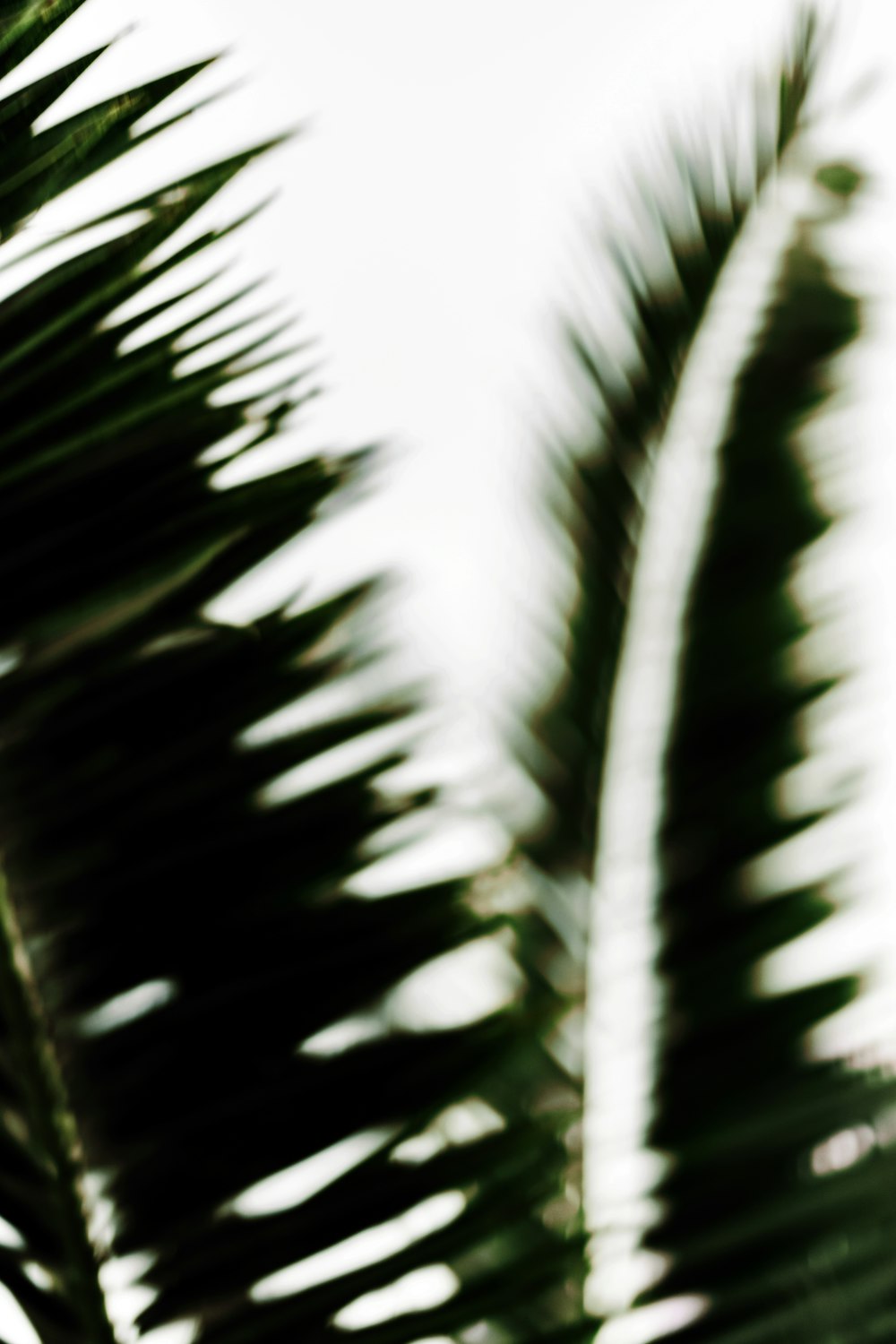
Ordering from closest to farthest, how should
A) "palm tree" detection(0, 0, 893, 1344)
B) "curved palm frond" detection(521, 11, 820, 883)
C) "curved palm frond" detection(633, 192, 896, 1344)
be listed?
"palm tree" detection(0, 0, 893, 1344) < "curved palm frond" detection(633, 192, 896, 1344) < "curved palm frond" detection(521, 11, 820, 883)

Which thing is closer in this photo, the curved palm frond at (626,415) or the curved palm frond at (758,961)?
the curved palm frond at (758,961)

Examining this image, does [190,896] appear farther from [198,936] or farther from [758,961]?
[758,961]

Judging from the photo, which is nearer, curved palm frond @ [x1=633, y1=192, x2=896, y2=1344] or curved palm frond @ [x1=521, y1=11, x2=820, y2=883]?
curved palm frond @ [x1=633, y1=192, x2=896, y2=1344]

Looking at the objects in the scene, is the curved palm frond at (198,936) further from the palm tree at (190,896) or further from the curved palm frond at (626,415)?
the curved palm frond at (626,415)

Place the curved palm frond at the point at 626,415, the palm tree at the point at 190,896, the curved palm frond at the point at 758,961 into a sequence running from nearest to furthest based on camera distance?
the palm tree at the point at 190,896, the curved palm frond at the point at 758,961, the curved palm frond at the point at 626,415

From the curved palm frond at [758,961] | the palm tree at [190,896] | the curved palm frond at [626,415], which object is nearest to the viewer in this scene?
the palm tree at [190,896]

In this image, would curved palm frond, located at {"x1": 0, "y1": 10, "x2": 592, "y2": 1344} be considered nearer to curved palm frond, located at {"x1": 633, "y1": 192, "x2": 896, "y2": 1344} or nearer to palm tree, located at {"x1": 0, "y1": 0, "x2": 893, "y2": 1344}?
palm tree, located at {"x1": 0, "y1": 0, "x2": 893, "y2": 1344}

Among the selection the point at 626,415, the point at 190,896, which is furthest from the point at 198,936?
the point at 626,415

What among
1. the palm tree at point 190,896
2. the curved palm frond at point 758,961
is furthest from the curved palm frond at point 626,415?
the palm tree at point 190,896

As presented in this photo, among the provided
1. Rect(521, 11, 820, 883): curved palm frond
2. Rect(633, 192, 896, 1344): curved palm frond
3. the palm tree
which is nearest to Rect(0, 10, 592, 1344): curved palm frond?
the palm tree

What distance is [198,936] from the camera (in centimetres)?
51

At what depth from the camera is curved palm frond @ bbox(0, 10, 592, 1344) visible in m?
0.46

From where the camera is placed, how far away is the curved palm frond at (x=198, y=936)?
464 mm

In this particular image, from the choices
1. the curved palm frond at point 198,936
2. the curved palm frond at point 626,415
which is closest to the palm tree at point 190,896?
the curved palm frond at point 198,936
